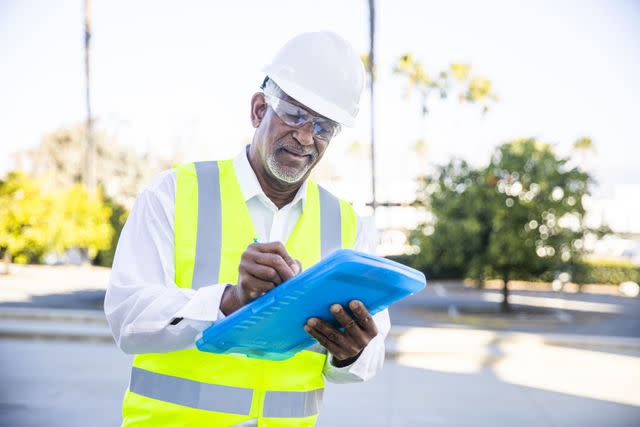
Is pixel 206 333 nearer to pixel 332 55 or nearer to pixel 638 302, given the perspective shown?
pixel 332 55

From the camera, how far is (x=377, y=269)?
120 cm

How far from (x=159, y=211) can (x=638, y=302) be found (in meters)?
22.1

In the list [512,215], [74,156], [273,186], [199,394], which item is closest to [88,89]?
[512,215]

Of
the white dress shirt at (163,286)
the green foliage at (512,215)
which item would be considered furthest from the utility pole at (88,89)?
the white dress shirt at (163,286)

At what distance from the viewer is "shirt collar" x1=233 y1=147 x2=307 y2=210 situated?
1854 millimetres

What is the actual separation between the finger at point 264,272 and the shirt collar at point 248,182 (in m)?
0.56

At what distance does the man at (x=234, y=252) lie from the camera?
155 centimetres

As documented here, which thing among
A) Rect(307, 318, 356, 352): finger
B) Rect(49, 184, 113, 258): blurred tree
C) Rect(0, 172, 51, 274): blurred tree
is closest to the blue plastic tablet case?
Rect(307, 318, 356, 352): finger

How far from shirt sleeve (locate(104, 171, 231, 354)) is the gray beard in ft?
0.82

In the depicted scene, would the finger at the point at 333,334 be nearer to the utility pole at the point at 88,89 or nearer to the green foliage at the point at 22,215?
the green foliage at the point at 22,215

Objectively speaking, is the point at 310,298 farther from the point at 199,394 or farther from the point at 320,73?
the point at 320,73

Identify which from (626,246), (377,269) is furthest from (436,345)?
(626,246)

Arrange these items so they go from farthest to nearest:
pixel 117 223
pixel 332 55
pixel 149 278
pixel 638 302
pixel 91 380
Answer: pixel 117 223
pixel 638 302
pixel 91 380
pixel 332 55
pixel 149 278

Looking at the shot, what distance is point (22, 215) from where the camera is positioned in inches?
539
